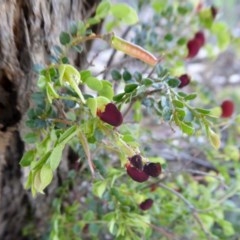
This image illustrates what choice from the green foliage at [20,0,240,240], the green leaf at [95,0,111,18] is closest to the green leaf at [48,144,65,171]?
the green foliage at [20,0,240,240]

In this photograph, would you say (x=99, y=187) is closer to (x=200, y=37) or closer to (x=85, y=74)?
(x=85, y=74)

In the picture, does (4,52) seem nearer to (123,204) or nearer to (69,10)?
(69,10)

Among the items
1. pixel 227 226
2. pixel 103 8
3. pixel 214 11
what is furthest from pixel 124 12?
pixel 227 226

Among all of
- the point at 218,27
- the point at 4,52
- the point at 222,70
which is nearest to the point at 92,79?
the point at 4,52

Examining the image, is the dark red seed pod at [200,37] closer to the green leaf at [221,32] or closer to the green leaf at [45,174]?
the green leaf at [221,32]

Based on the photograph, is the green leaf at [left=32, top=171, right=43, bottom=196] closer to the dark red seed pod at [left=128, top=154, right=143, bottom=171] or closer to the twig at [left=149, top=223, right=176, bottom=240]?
the dark red seed pod at [left=128, top=154, right=143, bottom=171]

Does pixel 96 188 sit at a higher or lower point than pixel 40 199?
higher
